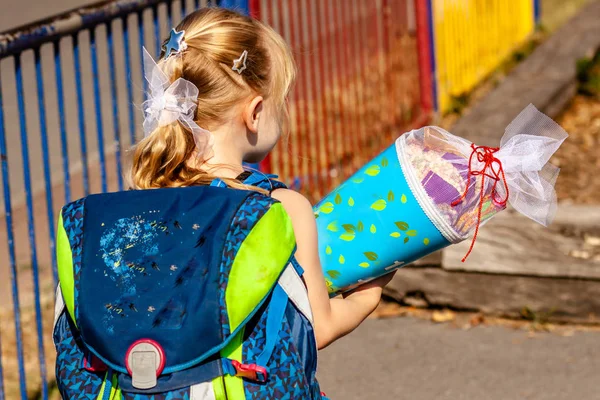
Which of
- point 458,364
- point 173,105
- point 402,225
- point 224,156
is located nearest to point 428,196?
point 402,225

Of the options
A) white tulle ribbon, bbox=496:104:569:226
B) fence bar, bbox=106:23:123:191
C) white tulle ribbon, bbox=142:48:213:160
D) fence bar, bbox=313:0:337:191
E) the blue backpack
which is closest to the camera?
the blue backpack

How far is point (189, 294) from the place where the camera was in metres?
1.83

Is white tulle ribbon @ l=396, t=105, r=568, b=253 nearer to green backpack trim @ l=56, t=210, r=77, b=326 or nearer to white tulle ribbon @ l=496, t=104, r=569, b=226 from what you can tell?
white tulle ribbon @ l=496, t=104, r=569, b=226

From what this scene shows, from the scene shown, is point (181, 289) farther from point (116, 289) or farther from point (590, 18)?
point (590, 18)

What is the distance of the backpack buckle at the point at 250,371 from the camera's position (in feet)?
6.13

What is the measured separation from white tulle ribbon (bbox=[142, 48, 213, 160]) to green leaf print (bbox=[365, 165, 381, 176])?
42cm

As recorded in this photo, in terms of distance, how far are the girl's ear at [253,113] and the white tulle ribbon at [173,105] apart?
3.4 inches

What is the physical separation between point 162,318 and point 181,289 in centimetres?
6

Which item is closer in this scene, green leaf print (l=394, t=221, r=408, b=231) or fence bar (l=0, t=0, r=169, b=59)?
green leaf print (l=394, t=221, r=408, b=231)

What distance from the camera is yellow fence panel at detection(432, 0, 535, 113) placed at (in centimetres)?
635

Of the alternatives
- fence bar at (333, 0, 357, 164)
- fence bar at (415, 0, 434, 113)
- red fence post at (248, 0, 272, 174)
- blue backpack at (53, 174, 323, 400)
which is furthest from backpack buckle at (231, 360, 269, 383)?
fence bar at (415, 0, 434, 113)

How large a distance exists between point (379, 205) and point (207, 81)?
50 centimetres

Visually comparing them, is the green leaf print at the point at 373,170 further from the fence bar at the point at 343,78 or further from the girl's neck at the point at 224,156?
the fence bar at the point at 343,78

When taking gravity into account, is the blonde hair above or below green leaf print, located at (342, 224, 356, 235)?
above
